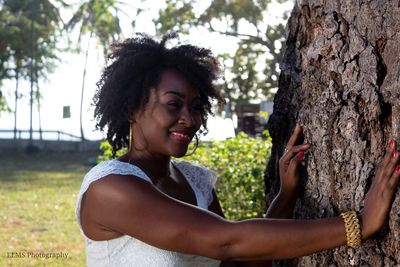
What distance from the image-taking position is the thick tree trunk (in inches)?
85.5

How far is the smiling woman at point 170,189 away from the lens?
200cm

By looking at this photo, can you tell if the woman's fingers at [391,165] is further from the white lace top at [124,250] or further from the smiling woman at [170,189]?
the white lace top at [124,250]

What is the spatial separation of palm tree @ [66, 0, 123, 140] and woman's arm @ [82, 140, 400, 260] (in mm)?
28992

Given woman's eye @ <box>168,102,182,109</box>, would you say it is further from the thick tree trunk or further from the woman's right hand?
the woman's right hand

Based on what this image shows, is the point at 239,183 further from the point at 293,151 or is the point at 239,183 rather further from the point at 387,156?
the point at 387,156

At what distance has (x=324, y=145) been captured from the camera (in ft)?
7.79

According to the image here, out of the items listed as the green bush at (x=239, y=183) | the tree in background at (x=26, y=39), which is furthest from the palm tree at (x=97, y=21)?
the green bush at (x=239, y=183)

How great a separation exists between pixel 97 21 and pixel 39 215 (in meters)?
22.1

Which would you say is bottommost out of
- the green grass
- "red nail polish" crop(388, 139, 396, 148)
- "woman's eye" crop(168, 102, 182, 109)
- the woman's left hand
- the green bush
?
the green grass

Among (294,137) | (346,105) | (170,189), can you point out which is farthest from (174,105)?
(346,105)

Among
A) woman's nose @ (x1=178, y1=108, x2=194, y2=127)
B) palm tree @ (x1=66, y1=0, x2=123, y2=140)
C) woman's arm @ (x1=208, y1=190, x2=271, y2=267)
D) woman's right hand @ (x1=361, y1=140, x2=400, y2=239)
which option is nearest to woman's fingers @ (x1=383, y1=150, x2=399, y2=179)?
woman's right hand @ (x1=361, y1=140, x2=400, y2=239)

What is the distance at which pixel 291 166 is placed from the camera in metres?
2.52

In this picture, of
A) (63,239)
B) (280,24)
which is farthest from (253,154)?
(280,24)

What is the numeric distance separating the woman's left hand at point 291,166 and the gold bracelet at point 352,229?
1.62 ft
